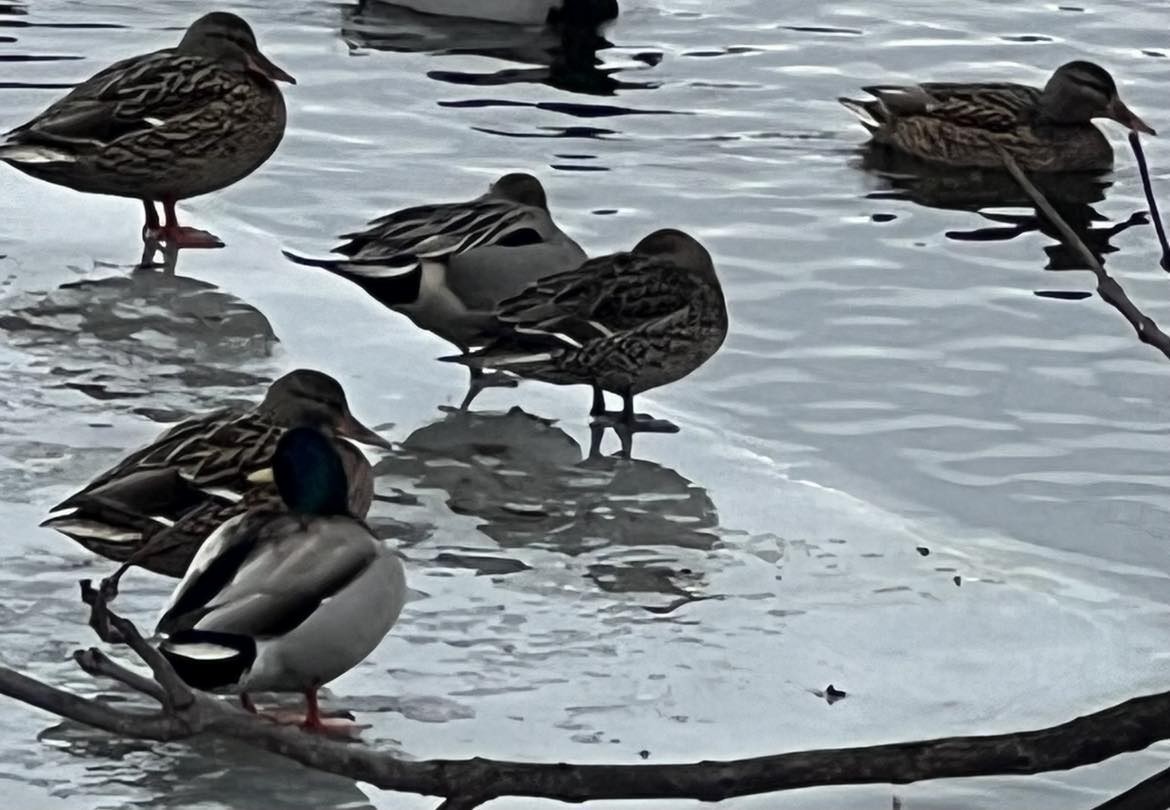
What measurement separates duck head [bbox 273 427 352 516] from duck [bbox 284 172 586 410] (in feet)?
7.79

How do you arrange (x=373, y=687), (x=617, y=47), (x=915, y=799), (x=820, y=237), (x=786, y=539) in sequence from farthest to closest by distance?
(x=617, y=47), (x=820, y=237), (x=786, y=539), (x=373, y=687), (x=915, y=799)

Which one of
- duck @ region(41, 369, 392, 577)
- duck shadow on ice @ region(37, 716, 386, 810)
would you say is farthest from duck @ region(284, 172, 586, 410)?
duck shadow on ice @ region(37, 716, 386, 810)

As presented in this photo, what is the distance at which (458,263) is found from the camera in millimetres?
7363

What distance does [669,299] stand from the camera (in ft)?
23.7

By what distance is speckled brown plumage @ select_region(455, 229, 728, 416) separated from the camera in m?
7.09

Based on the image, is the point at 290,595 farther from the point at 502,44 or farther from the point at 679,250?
the point at 502,44

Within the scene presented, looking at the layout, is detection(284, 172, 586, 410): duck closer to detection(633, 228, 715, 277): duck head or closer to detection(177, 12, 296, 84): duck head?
detection(633, 228, 715, 277): duck head

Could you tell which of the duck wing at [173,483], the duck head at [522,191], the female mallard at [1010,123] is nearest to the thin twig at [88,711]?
the duck wing at [173,483]

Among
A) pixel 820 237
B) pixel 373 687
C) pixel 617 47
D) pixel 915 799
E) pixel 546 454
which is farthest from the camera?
pixel 617 47

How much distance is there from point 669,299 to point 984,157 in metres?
3.98

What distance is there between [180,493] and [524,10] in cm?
899

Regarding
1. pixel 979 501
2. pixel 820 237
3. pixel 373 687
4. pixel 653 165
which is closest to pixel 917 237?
pixel 820 237

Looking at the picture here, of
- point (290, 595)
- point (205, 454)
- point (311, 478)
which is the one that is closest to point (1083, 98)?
point (205, 454)

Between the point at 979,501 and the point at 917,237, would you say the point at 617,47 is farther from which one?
the point at 979,501
